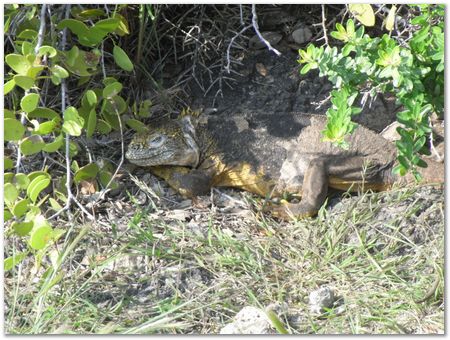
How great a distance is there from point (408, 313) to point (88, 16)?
8.06 ft

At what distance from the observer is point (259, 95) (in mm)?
5480

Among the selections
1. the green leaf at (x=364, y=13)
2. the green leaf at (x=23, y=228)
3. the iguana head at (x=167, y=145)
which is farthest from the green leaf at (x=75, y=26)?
the green leaf at (x=364, y=13)

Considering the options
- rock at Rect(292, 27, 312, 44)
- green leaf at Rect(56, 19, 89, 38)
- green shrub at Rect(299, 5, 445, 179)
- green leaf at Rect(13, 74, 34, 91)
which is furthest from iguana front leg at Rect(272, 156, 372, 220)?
green leaf at Rect(13, 74, 34, 91)

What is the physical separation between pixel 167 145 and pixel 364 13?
153 cm

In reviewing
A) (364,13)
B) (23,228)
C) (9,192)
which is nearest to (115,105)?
(9,192)

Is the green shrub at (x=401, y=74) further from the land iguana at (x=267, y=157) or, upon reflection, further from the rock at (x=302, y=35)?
the rock at (x=302, y=35)

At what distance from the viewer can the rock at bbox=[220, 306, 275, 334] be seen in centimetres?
→ 363

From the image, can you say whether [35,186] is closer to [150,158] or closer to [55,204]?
[55,204]

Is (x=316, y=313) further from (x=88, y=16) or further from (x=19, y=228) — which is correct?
(x=88, y=16)

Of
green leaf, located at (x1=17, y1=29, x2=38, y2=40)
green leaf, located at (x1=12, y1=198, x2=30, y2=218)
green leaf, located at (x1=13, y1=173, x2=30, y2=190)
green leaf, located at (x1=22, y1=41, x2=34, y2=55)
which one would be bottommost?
green leaf, located at (x1=12, y1=198, x2=30, y2=218)

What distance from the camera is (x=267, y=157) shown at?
5102 mm

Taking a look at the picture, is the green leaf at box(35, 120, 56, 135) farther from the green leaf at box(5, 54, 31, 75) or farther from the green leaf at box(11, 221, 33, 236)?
the green leaf at box(11, 221, 33, 236)

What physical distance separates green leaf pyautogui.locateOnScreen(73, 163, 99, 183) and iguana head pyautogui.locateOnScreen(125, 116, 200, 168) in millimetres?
557

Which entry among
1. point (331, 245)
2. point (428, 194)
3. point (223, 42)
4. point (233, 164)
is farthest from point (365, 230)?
point (223, 42)
